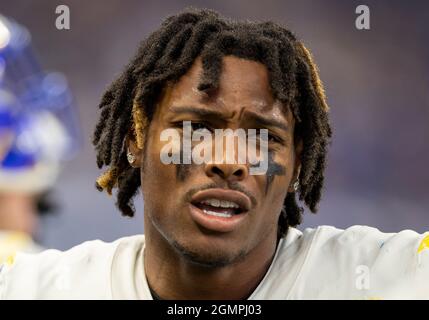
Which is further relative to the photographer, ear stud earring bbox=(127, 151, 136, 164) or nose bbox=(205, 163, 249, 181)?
ear stud earring bbox=(127, 151, 136, 164)

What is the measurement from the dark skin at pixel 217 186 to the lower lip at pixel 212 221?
2 cm

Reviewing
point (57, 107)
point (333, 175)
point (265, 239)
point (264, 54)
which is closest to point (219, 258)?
point (265, 239)

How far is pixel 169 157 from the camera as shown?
2092 mm

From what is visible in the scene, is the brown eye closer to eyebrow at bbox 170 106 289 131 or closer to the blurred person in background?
eyebrow at bbox 170 106 289 131

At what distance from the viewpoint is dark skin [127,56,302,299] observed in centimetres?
203

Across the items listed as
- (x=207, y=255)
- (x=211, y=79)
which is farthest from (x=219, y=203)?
(x=211, y=79)

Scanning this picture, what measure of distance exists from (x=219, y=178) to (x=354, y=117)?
1.93 metres

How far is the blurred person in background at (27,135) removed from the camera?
3750 mm

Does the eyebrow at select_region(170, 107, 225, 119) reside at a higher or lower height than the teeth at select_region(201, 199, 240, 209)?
higher

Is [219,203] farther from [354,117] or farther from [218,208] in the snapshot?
[354,117]

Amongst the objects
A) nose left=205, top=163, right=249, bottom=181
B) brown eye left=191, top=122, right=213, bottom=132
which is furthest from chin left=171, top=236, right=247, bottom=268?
brown eye left=191, top=122, right=213, bottom=132

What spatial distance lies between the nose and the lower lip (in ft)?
0.37
